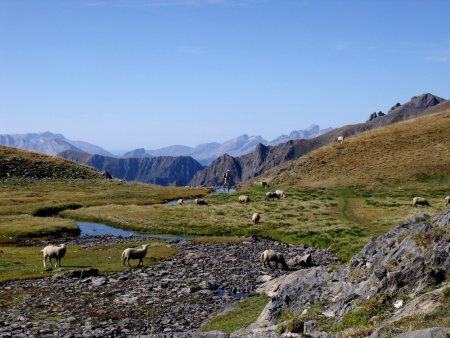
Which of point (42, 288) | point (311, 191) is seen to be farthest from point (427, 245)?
point (311, 191)

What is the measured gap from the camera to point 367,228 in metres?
59.5

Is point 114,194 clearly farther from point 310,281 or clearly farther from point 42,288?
point 310,281

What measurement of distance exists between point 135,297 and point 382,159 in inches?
3480

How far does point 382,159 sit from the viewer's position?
109500 mm

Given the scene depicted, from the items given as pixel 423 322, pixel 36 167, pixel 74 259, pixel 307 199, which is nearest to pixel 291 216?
pixel 307 199

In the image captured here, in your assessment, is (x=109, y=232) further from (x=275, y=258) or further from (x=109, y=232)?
(x=275, y=258)

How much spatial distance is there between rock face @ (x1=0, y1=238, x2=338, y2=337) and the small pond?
614 inches

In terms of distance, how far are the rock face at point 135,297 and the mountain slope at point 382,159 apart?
58134 mm

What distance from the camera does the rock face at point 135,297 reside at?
27.0 m

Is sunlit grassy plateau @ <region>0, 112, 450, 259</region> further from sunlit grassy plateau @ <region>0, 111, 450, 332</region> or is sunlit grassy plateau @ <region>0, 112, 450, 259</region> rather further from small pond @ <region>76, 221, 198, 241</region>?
small pond @ <region>76, 221, 198, 241</region>

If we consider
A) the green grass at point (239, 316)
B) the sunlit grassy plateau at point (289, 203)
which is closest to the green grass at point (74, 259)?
the sunlit grassy plateau at point (289, 203)

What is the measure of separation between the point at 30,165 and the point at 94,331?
407ft

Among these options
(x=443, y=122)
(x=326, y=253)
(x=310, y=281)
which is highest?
(x=443, y=122)

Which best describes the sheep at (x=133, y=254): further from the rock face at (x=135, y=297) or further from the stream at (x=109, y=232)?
the stream at (x=109, y=232)
